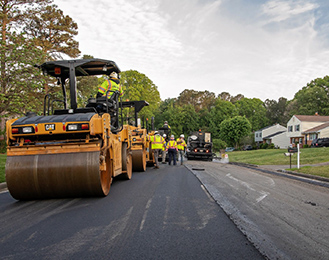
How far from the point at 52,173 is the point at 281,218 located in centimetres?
413

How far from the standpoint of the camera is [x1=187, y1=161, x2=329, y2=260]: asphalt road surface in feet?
12.0

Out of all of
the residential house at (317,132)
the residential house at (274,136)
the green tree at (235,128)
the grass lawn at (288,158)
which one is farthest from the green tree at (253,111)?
the grass lawn at (288,158)

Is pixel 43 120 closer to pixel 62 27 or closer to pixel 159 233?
pixel 159 233

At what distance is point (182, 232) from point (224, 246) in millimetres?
683

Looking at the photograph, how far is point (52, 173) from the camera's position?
5.79m

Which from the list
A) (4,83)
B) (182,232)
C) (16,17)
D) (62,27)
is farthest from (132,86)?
(182,232)

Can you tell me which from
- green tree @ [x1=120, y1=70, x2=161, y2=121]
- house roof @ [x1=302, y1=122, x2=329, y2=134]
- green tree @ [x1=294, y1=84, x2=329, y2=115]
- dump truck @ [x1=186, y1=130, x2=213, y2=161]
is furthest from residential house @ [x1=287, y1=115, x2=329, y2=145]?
dump truck @ [x1=186, y1=130, x2=213, y2=161]

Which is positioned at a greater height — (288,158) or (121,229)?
(121,229)

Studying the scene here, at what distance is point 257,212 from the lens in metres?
5.37

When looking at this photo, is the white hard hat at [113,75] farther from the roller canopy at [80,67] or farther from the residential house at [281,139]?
the residential house at [281,139]

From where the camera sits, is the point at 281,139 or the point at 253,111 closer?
the point at 281,139

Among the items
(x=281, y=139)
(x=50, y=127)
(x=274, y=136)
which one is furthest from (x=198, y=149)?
(x=274, y=136)

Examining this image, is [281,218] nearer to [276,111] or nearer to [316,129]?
[316,129]

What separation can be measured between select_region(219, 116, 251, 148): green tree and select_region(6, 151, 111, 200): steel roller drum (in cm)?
5649
